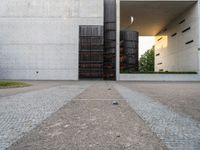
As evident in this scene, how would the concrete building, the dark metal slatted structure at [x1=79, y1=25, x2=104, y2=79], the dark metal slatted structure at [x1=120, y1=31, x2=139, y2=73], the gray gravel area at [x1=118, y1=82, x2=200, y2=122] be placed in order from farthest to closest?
the dark metal slatted structure at [x1=120, y1=31, x2=139, y2=73] < the concrete building < the dark metal slatted structure at [x1=79, y1=25, x2=104, y2=79] < the gray gravel area at [x1=118, y1=82, x2=200, y2=122]

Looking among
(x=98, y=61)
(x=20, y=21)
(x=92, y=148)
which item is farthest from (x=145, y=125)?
(x=20, y=21)

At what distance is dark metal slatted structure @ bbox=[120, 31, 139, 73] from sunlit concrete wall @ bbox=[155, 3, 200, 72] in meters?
6.31

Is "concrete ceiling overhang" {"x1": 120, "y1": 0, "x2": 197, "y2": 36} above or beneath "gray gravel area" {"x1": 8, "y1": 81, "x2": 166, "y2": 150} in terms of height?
above

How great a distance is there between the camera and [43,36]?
81.4 ft

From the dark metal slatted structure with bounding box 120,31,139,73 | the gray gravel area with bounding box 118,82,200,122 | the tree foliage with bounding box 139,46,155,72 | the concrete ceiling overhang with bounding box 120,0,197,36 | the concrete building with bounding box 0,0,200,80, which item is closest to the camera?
the gray gravel area with bounding box 118,82,200,122

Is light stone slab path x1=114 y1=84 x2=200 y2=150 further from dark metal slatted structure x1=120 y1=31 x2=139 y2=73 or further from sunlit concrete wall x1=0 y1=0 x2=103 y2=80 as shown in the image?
dark metal slatted structure x1=120 y1=31 x2=139 y2=73

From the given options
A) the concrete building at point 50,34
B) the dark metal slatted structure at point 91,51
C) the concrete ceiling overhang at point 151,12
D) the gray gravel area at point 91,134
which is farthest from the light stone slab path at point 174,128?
the concrete ceiling overhang at point 151,12

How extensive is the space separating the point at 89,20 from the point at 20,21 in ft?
27.0

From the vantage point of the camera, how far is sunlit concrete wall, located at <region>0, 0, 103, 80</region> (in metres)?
24.6

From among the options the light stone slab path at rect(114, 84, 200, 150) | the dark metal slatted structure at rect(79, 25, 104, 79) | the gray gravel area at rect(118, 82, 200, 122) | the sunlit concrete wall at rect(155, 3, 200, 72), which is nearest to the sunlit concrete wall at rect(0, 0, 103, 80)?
the dark metal slatted structure at rect(79, 25, 104, 79)

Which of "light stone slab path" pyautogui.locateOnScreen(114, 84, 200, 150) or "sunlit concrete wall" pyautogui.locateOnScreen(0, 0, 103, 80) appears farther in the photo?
"sunlit concrete wall" pyautogui.locateOnScreen(0, 0, 103, 80)

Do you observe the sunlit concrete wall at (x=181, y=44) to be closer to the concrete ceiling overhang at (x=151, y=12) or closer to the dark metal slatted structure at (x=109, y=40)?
the concrete ceiling overhang at (x=151, y=12)

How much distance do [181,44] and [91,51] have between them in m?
12.5

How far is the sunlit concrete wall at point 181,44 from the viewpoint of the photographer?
24.2m
